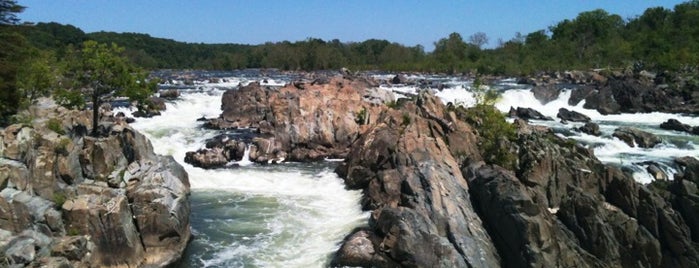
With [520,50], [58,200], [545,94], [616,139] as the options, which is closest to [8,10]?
[58,200]

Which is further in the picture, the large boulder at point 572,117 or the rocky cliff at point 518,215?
the large boulder at point 572,117

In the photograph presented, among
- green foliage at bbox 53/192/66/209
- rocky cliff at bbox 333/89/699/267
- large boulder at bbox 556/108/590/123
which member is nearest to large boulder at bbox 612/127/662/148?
large boulder at bbox 556/108/590/123

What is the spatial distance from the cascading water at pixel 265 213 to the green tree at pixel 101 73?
20.9 ft

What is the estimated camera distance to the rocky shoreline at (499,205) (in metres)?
19.4

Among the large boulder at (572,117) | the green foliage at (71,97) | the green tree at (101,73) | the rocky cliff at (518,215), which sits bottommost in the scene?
the large boulder at (572,117)

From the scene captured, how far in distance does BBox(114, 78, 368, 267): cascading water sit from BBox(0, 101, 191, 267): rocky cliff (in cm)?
177

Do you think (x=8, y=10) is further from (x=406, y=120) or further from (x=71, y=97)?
(x=406, y=120)

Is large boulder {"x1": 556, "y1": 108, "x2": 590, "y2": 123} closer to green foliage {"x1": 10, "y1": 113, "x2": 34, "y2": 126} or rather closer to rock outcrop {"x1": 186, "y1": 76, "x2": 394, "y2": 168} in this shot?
rock outcrop {"x1": 186, "y1": 76, "x2": 394, "y2": 168}

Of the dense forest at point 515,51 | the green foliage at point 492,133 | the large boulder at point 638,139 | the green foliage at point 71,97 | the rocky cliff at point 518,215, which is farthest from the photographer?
the dense forest at point 515,51

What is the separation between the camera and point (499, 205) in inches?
822

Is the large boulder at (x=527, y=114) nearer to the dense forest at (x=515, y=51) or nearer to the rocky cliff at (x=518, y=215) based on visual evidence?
the rocky cliff at (x=518, y=215)

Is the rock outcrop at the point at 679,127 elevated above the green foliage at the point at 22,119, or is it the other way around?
the green foliage at the point at 22,119

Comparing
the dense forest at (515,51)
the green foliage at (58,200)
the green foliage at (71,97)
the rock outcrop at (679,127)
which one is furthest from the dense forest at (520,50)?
the green foliage at (58,200)

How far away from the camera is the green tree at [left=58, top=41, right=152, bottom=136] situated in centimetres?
2491
